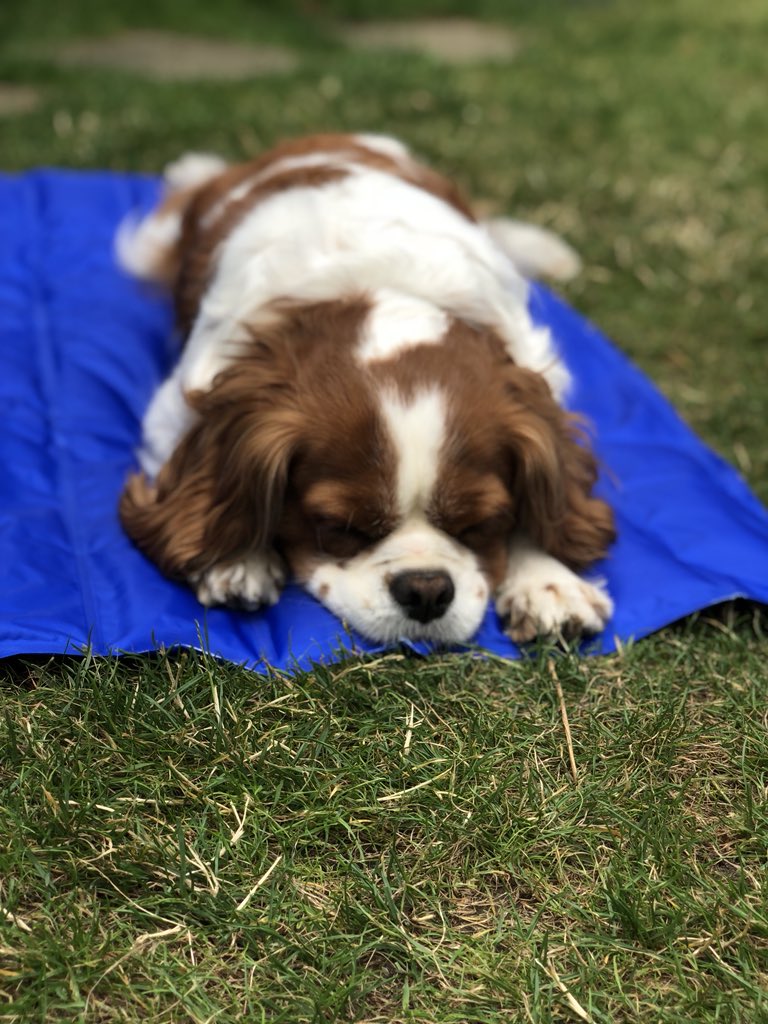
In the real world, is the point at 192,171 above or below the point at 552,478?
below

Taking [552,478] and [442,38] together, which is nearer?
[552,478]

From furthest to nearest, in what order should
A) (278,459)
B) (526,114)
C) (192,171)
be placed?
(526,114) → (192,171) → (278,459)

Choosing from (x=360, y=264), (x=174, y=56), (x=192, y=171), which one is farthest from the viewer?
(x=174, y=56)

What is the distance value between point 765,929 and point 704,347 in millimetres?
3438

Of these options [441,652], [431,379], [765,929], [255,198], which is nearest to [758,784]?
[765,929]

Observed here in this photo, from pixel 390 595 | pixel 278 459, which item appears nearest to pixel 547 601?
pixel 390 595

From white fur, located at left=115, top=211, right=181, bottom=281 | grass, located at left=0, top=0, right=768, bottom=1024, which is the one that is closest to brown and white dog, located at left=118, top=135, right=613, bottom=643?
grass, located at left=0, top=0, right=768, bottom=1024

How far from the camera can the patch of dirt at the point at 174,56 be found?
360 inches

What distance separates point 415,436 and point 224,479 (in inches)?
25.9

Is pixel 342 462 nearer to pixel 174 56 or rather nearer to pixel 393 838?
pixel 393 838

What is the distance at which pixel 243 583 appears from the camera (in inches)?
137

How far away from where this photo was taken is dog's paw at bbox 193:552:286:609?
11.4 ft

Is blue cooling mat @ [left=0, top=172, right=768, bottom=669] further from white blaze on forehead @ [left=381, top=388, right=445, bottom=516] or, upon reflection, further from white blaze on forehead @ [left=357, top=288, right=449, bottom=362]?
white blaze on forehead @ [left=357, top=288, right=449, bottom=362]

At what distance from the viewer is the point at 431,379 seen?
3.29 metres
